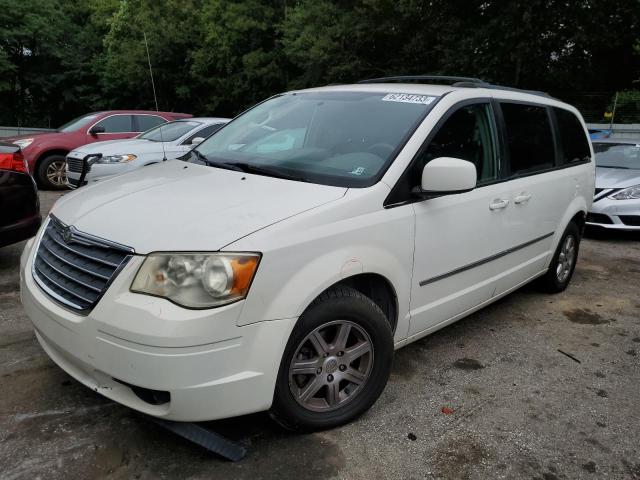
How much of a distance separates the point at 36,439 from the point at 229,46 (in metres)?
23.3

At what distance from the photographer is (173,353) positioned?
80.6 inches

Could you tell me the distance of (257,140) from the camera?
3451mm

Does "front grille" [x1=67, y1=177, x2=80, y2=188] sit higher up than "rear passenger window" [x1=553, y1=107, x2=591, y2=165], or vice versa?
"rear passenger window" [x1=553, y1=107, x2=591, y2=165]

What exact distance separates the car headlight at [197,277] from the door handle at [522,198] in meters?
2.17

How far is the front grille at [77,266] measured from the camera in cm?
223

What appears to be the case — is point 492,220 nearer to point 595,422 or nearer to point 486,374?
point 486,374

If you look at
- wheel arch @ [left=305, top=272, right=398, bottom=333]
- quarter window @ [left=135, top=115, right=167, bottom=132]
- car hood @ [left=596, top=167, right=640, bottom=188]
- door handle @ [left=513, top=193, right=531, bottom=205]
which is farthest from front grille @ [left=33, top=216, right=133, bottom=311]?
quarter window @ [left=135, top=115, right=167, bottom=132]

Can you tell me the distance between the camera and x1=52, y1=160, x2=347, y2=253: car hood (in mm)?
2225

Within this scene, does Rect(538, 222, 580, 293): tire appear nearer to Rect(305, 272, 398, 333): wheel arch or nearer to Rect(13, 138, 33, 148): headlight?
Rect(305, 272, 398, 333): wheel arch

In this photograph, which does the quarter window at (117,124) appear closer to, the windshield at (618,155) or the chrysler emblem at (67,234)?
the windshield at (618,155)

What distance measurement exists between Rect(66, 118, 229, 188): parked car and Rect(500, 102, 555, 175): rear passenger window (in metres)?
5.04

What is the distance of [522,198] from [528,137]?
527mm

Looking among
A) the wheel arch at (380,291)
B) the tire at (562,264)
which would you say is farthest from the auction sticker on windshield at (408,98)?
the tire at (562,264)

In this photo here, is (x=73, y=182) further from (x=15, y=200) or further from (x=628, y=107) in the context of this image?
(x=628, y=107)
